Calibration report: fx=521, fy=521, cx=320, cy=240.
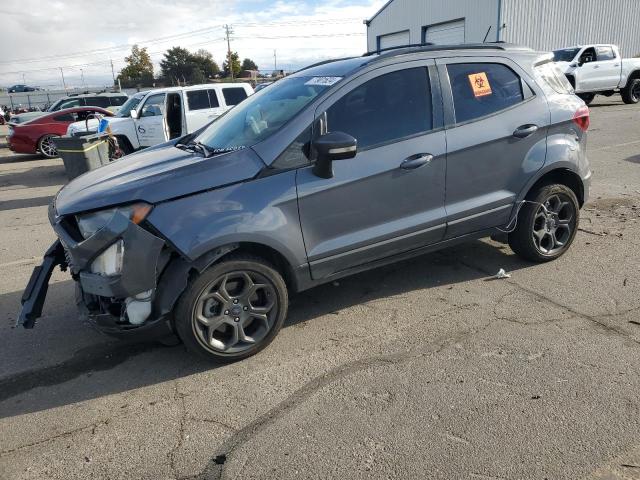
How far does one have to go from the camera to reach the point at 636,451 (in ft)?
8.11

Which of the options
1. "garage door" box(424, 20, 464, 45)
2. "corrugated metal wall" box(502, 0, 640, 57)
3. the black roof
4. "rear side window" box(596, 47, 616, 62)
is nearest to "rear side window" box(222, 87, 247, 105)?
the black roof

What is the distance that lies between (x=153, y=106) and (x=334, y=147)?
1028 cm

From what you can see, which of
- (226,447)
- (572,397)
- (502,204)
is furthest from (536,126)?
(226,447)

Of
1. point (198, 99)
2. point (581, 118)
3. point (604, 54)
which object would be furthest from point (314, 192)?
point (604, 54)

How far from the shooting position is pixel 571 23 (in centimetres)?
3022

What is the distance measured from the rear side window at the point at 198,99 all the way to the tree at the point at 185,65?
80.0 metres

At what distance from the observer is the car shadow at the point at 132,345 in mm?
3270

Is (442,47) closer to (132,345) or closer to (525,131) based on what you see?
(525,131)

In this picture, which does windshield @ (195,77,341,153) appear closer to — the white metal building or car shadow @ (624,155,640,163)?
car shadow @ (624,155,640,163)

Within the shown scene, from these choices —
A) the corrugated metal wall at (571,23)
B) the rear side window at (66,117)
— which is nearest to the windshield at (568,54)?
the corrugated metal wall at (571,23)

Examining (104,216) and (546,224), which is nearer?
(104,216)

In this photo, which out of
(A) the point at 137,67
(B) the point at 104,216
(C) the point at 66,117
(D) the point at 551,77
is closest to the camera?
(B) the point at 104,216

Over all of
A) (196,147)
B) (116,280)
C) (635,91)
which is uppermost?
(196,147)

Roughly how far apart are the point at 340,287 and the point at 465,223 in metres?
1.19
